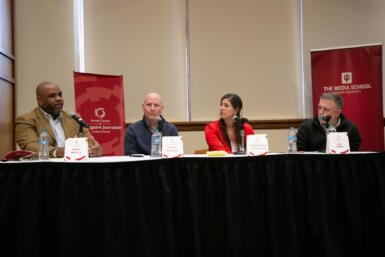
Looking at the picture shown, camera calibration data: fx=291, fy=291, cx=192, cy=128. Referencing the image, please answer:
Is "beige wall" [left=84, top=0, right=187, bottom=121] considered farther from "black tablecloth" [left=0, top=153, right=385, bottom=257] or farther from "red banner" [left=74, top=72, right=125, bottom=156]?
"black tablecloth" [left=0, top=153, right=385, bottom=257]

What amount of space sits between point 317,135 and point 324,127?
0.13 meters

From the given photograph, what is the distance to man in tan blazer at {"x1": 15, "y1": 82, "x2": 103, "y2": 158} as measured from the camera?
2.43 meters

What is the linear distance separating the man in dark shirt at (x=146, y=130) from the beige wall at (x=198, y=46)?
1.42m

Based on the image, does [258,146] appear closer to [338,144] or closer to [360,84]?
[338,144]

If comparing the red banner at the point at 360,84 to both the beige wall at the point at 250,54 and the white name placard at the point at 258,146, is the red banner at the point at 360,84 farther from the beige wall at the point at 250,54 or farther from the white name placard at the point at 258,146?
the white name placard at the point at 258,146

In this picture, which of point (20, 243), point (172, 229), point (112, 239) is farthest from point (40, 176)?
point (172, 229)

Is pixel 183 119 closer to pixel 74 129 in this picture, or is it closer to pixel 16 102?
pixel 74 129

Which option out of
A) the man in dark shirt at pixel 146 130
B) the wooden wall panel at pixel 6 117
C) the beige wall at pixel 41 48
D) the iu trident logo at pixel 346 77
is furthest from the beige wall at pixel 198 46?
the man in dark shirt at pixel 146 130

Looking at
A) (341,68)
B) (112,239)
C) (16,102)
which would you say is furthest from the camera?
(16,102)

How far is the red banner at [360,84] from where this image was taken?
3.57m

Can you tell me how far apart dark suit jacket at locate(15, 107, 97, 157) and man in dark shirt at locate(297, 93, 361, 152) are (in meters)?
2.08

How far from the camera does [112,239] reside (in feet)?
4.75

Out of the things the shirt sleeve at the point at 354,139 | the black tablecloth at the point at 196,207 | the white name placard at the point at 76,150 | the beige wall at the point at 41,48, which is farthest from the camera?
the beige wall at the point at 41,48

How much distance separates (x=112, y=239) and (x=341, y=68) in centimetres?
347
